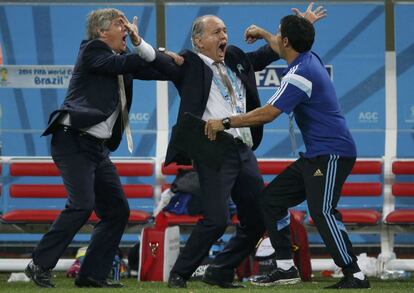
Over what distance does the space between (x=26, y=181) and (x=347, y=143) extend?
15.7ft

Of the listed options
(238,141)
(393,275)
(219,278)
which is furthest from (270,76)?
(219,278)

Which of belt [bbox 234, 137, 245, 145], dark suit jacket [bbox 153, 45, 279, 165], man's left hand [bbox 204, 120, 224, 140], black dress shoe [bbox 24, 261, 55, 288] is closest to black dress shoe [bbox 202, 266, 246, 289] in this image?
dark suit jacket [bbox 153, 45, 279, 165]

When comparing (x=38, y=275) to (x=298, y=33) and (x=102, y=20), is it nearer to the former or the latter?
(x=102, y=20)

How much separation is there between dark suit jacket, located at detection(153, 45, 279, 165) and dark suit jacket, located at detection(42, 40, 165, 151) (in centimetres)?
12

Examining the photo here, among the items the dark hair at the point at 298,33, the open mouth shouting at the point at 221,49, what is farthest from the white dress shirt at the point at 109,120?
the dark hair at the point at 298,33

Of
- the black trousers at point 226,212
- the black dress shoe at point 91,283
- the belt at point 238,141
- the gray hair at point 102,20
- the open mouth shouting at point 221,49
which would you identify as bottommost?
the black dress shoe at point 91,283

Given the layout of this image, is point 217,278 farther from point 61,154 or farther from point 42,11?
point 42,11

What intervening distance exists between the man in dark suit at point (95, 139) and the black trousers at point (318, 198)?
1.19 metres

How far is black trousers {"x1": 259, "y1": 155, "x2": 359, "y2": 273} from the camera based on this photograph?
9172mm

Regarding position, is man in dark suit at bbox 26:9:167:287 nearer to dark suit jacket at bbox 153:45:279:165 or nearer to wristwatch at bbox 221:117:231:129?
dark suit jacket at bbox 153:45:279:165

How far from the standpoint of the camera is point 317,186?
30.2ft

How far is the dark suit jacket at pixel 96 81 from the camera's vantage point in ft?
31.1

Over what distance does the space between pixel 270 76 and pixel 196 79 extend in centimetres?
374

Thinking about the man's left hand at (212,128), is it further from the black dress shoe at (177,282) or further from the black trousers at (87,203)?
the black dress shoe at (177,282)
